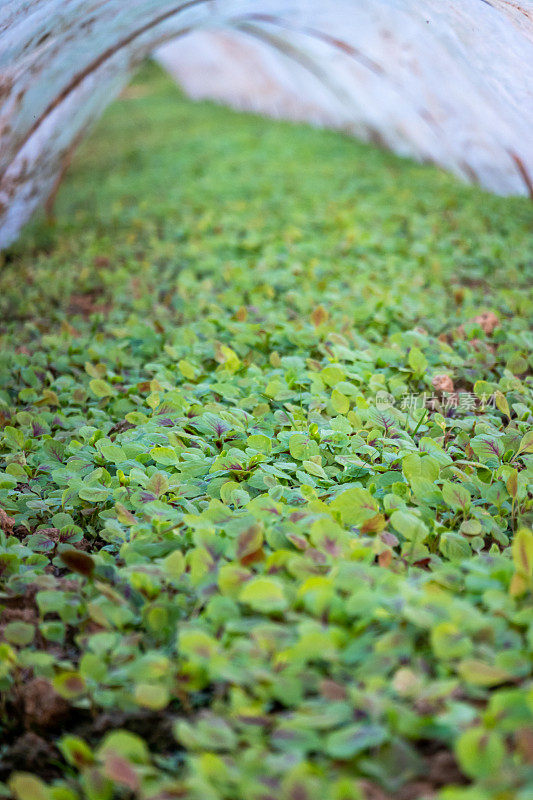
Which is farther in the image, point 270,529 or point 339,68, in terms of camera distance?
point 339,68

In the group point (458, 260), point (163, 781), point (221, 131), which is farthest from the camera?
point (221, 131)

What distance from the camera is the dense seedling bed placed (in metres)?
1.10

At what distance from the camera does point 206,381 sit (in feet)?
8.87

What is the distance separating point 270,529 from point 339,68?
20.3 feet

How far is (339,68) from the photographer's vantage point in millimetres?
6559

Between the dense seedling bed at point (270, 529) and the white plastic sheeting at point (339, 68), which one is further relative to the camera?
the white plastic sheeting at point (339, 68)

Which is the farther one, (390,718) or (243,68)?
(243,68)

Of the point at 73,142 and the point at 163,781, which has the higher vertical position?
the point at 73,142

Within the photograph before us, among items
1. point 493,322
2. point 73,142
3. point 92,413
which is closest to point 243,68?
point 73,142

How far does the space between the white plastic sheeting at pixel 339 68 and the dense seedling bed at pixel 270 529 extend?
3.09ft

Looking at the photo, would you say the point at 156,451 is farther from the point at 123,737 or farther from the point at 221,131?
the point at 221,131

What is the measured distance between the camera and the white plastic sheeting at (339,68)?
315cm

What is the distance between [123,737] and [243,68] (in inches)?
400

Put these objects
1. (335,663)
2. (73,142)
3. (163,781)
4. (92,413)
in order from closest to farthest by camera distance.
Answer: (163,781) → (335,663) → (92,413) → (73,142)
